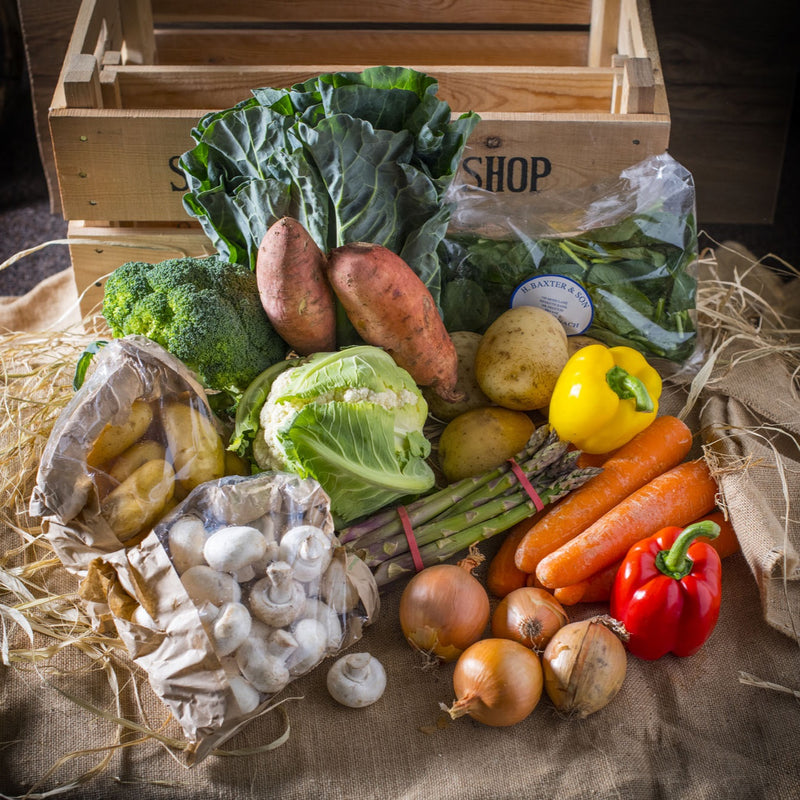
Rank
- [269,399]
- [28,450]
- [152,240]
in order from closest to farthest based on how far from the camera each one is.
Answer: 1. [269,399]
2. [28,450]
3. [152,240]

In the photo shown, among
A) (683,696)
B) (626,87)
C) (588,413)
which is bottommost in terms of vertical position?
(683,696)

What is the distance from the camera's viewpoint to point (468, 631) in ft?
4.36

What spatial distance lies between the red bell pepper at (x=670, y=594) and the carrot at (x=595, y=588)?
0.26 feet

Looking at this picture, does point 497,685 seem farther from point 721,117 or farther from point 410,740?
point 721,117

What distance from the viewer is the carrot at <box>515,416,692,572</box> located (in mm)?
1508

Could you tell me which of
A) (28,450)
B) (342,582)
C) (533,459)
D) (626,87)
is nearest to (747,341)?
(626,87)

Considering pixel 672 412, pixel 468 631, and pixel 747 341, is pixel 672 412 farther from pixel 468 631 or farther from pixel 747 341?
pixel 468 631

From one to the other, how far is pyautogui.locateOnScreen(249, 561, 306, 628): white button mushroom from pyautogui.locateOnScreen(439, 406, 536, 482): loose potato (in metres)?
0.53

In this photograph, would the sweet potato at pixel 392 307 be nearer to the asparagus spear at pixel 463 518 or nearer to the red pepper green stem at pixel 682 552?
the asparagus spear at pixel 463 518

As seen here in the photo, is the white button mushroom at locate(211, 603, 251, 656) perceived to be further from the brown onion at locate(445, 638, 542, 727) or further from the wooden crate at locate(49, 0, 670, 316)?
the wooden crate at locate(49, 0, 670, 316)

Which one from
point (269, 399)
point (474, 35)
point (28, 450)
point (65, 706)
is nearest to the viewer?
point (65, 706)

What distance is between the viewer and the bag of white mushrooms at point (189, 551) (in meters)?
1.15

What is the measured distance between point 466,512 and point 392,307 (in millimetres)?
406

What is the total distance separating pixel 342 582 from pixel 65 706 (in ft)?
1.57
